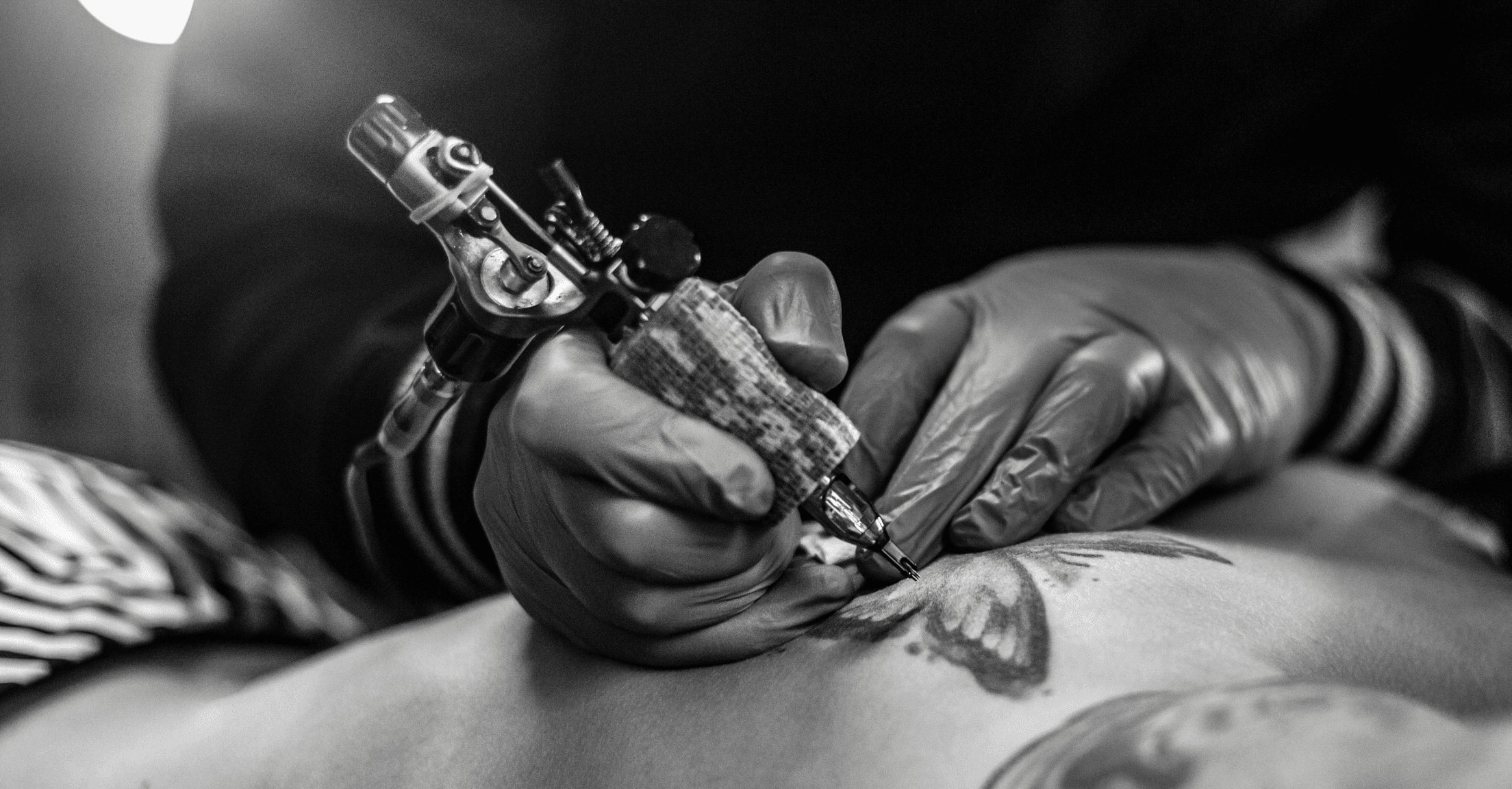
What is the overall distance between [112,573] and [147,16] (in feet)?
1.97

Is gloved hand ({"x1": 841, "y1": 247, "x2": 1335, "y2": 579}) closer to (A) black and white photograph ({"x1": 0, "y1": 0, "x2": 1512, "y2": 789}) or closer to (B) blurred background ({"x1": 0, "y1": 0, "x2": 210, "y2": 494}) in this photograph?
(A) black and white photograph ({"x1": 0, "y1": 0, "x2": 1512, "y2": 789})

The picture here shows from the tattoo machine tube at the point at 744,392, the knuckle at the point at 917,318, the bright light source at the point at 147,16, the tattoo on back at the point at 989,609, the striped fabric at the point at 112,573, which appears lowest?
the striped fabric at the point at 112,573

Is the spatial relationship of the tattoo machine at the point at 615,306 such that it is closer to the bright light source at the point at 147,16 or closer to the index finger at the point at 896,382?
the index finger at the point at 896,382

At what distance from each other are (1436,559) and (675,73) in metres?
0.87

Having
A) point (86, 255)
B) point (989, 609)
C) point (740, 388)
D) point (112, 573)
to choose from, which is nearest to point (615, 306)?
point (740, 388)

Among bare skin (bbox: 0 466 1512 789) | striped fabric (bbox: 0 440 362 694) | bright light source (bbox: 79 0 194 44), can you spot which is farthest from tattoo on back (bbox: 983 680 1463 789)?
bright light source (bbox: 79 0 194 44)

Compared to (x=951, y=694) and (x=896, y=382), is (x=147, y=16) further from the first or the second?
(x=951, y=694)

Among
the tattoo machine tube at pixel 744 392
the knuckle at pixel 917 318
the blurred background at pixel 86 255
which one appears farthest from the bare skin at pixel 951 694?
the blurred background at pixel 86 255

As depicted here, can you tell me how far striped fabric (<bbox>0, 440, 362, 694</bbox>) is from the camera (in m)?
0.77

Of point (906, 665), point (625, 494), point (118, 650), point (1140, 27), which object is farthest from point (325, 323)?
point (1140, 27)

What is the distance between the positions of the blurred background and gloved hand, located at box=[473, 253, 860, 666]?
1362mm

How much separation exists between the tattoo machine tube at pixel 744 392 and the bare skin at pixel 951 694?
0.11m

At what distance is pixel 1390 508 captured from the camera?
0.93 meters

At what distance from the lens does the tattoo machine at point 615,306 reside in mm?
517
